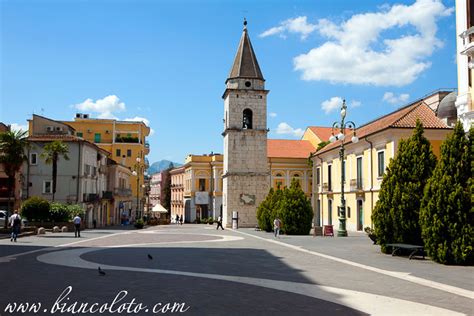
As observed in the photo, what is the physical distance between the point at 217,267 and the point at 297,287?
159 inches

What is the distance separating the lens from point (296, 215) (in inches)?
1305

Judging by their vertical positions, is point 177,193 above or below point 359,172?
below

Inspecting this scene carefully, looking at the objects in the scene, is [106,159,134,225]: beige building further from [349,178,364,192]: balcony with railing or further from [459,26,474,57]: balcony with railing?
[459,26,474,57]: balcony with railing

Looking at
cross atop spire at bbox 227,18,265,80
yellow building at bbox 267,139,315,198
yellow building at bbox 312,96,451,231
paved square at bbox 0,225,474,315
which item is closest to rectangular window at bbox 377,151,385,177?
yellow building at bbox 312,96,451,231

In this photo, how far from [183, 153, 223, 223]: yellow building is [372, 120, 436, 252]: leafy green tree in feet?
173

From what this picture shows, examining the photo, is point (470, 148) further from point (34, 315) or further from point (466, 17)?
point (34, 315)

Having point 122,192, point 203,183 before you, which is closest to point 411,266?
point 122,192

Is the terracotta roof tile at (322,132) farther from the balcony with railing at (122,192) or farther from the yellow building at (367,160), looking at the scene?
the balcony with railing at (122,192)

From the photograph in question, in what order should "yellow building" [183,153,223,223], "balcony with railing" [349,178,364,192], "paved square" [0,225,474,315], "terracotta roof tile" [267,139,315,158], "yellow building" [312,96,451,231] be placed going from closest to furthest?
1. "paved square" [0,225,474,315]
2. "yellow building" [312,96,451,231]
3. "balcony with railing" [349,178,364,192]
4. "terracotta roof tile" [267,139,315,158]
5. "yellow building" [183,153,223,223]

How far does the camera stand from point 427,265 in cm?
1549

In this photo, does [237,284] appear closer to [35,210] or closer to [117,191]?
[35,210]

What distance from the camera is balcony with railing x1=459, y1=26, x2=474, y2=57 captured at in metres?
21.1

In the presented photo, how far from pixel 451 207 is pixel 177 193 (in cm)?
7419

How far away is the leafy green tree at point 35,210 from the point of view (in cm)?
3725
